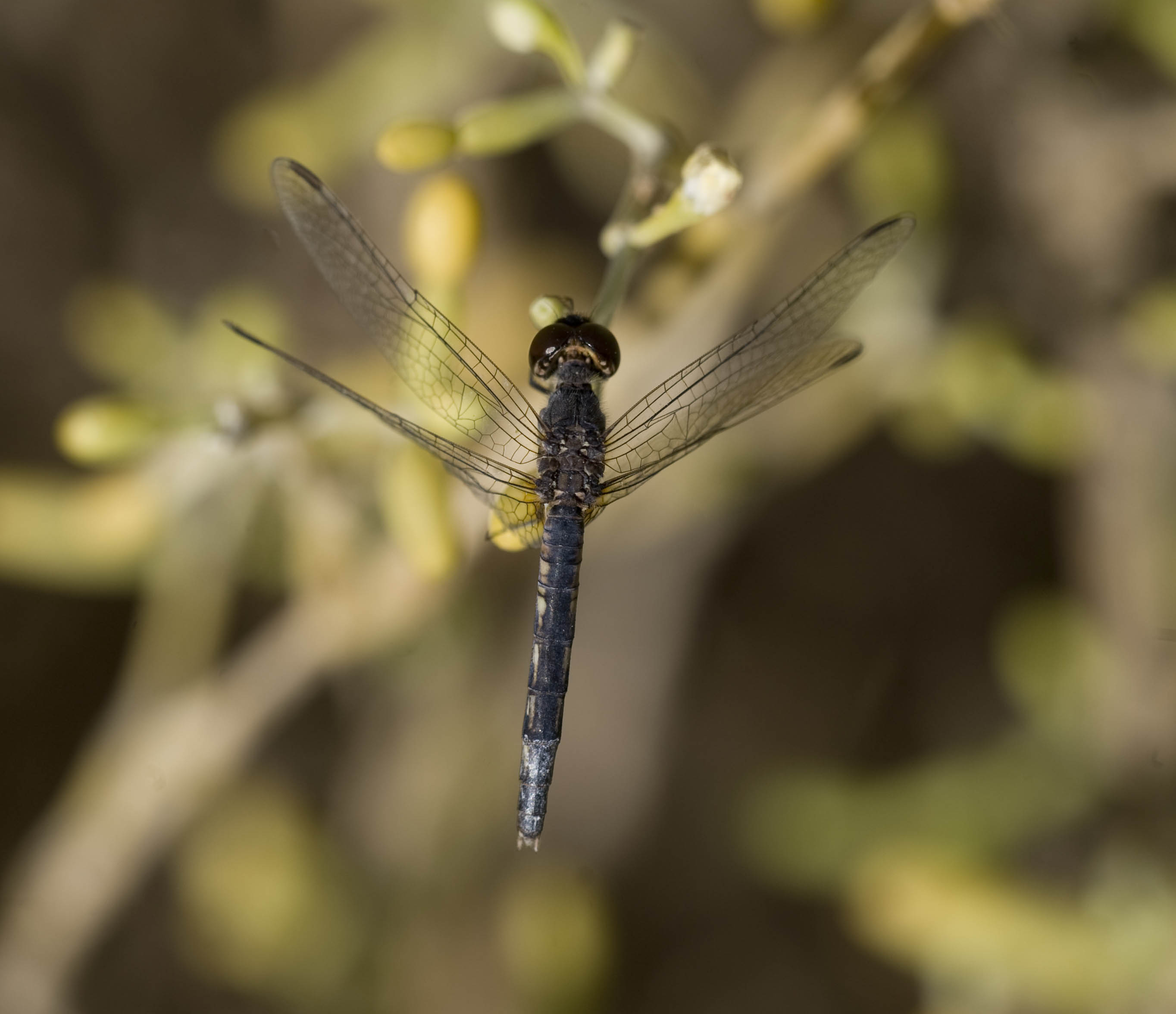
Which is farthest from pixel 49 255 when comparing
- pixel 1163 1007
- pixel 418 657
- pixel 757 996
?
pixel 1163 1007

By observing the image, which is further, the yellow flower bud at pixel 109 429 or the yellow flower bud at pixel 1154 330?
the yellow flower bud at pixel 1154 330

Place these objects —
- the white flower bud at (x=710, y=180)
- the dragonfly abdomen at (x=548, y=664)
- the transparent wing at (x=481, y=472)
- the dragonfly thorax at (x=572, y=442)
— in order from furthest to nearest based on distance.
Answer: the dragonfly abdomen at (x=548, y=664) < the dragonfly thorax at (x=572, y=442) < the transparent wing at (x=481, y=472) < the white flower bud at (x=710, y=180)

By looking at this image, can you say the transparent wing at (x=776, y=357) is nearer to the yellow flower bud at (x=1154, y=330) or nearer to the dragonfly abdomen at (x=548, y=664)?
the dragonfly abdomen at (x=548, y=664)

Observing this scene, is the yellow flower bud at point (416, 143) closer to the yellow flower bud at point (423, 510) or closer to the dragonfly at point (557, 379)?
the dragonfly at point (557, 379)

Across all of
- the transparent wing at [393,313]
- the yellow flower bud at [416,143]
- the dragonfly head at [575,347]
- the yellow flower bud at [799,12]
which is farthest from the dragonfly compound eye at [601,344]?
the yellow flower bud at [799,12]

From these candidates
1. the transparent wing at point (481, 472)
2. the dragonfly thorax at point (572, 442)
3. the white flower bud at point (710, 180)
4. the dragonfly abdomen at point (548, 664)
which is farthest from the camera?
the dragonfly abdomen at point (548, 664)

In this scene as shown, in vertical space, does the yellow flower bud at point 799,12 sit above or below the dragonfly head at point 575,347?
above

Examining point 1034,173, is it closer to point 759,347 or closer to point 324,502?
point 759,347

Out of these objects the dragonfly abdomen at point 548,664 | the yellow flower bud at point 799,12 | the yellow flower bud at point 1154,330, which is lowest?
the dragonfly abdomen at point 548,664

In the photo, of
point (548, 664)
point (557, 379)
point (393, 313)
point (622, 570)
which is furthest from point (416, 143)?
point (622, 570)
